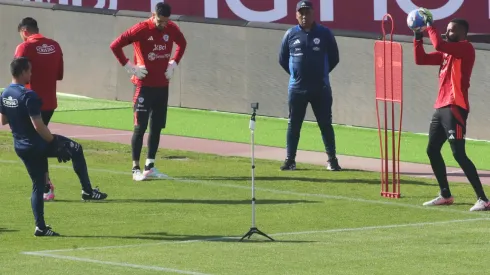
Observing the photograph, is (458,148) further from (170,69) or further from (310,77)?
(170,69)

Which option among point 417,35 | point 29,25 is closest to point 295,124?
point 417,35

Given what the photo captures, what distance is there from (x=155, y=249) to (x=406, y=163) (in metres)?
7.93

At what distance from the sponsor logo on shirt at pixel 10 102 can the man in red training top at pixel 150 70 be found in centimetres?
420

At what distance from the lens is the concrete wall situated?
2408cm

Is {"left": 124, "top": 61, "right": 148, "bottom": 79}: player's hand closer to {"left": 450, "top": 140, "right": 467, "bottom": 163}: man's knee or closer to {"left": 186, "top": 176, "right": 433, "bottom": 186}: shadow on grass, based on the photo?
{"left": 186, "top": 176, "right": 433, "bottom": 186}: shadow on grass

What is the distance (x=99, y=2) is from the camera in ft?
109

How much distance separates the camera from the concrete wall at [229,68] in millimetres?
24078

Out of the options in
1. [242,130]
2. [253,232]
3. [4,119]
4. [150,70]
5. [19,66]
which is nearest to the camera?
[253,232]

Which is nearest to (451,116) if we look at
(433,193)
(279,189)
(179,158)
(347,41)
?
(433,193)

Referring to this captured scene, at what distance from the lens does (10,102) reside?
47.1 ft

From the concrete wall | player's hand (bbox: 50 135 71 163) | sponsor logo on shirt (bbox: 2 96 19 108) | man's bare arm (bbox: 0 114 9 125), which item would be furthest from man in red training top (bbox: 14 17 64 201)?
the concrete wall

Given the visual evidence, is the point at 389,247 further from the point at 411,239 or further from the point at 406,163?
the point at 406,163

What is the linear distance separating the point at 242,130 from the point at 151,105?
6.23 m

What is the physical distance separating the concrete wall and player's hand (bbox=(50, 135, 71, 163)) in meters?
9.96
